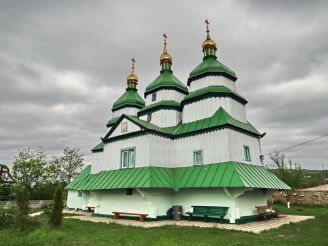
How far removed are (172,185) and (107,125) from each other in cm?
1333

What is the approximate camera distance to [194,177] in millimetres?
16203

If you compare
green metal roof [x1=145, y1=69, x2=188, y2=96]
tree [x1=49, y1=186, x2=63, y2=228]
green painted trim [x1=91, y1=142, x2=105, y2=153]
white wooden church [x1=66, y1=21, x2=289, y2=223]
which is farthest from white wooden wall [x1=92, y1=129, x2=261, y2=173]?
tree [x1=49, y1=186, x2=63, y2=228]

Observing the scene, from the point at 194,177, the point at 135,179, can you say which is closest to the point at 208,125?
the point at 194,177

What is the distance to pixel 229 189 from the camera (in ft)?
48.1

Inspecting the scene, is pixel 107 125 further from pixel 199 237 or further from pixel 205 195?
pixel 199 237

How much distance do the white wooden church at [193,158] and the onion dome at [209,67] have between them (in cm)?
7

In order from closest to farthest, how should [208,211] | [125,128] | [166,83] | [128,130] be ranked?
[208,211] < [128,130] < [125,128] < [166,83]

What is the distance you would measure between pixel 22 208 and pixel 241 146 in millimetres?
12588

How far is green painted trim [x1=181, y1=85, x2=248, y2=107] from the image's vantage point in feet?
58.9

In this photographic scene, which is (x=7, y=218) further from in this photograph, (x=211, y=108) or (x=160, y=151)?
(x=211, y=108)

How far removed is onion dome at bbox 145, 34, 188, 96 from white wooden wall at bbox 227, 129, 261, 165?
7.28 m

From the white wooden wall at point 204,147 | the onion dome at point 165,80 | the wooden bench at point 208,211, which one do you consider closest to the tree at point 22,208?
the wooden bench at point 208,211

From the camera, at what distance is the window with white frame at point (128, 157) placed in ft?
58.8

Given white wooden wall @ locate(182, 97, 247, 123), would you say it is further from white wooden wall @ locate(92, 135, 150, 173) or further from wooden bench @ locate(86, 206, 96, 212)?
wooden bench @ locate(86, 206, 96, 212)
